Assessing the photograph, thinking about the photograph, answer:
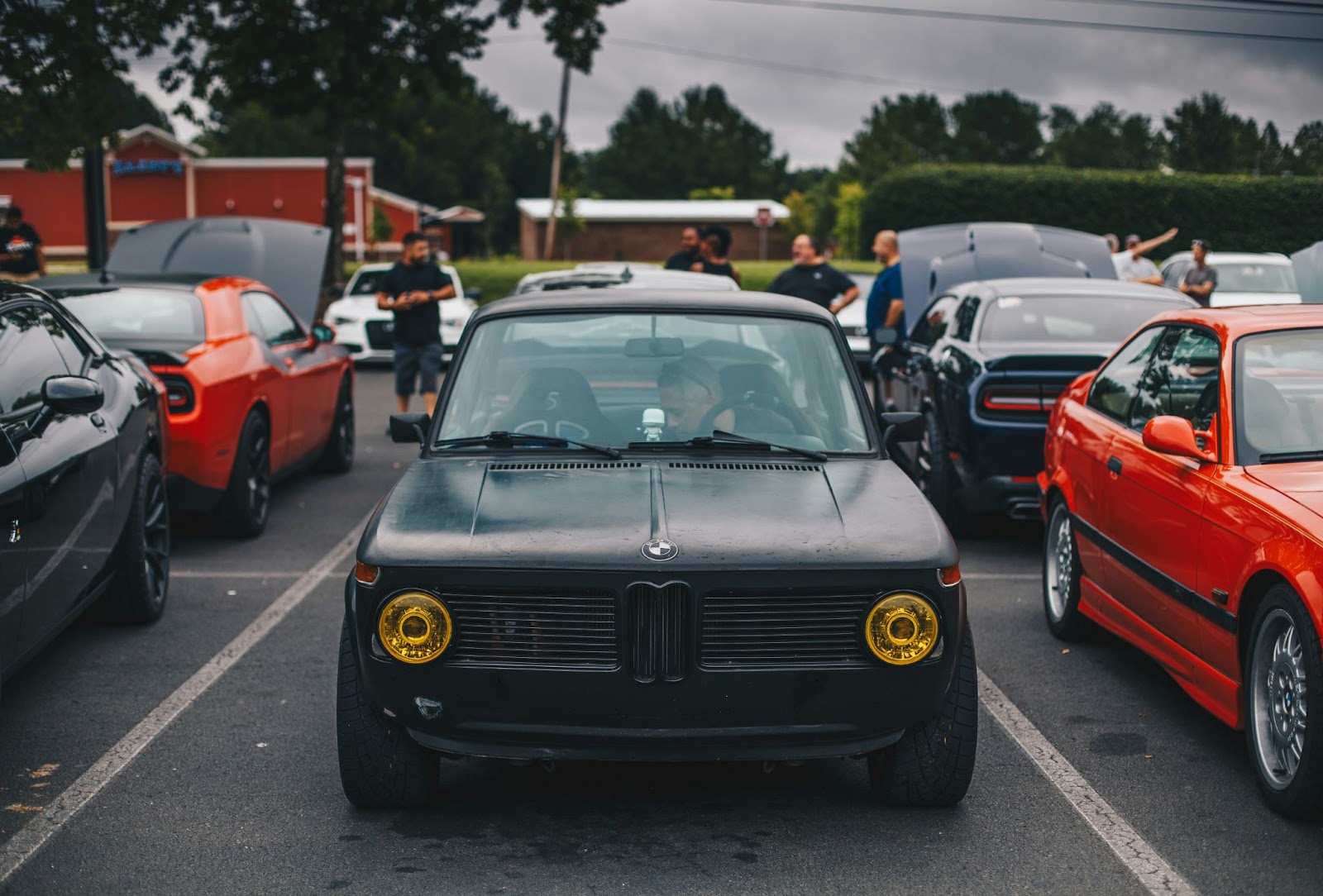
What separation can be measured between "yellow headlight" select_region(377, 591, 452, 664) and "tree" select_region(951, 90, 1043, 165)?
99981 millimetres

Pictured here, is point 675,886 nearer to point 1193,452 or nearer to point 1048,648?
point 1193,452

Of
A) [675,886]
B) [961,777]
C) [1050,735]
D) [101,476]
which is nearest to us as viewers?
[675,886]

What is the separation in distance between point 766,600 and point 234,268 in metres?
9.13

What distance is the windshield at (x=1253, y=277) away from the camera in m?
21.2

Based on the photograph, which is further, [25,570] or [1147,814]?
[25,570]

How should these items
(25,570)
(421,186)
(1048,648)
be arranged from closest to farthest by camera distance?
1. (25,570)
2. (1048,648)
3. (421,186)

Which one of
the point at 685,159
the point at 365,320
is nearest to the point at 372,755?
the point at 365,320

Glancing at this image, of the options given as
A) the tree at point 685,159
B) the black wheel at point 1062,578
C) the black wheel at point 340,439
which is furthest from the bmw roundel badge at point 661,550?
the tree at point 685,159

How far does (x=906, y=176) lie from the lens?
3678 centimetres

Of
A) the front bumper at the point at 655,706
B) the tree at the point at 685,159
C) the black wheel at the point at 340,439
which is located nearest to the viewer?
the front bumper at the point at 655,706

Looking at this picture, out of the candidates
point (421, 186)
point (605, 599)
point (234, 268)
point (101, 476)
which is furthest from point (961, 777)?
point (421, 186)

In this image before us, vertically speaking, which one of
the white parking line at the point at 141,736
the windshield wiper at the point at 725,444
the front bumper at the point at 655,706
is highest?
the windshield wiper at the point at 725,444

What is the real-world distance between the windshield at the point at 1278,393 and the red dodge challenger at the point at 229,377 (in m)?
5.51

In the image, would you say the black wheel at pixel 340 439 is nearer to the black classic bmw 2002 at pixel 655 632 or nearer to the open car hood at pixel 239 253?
the open car hood at pixel 239 253
